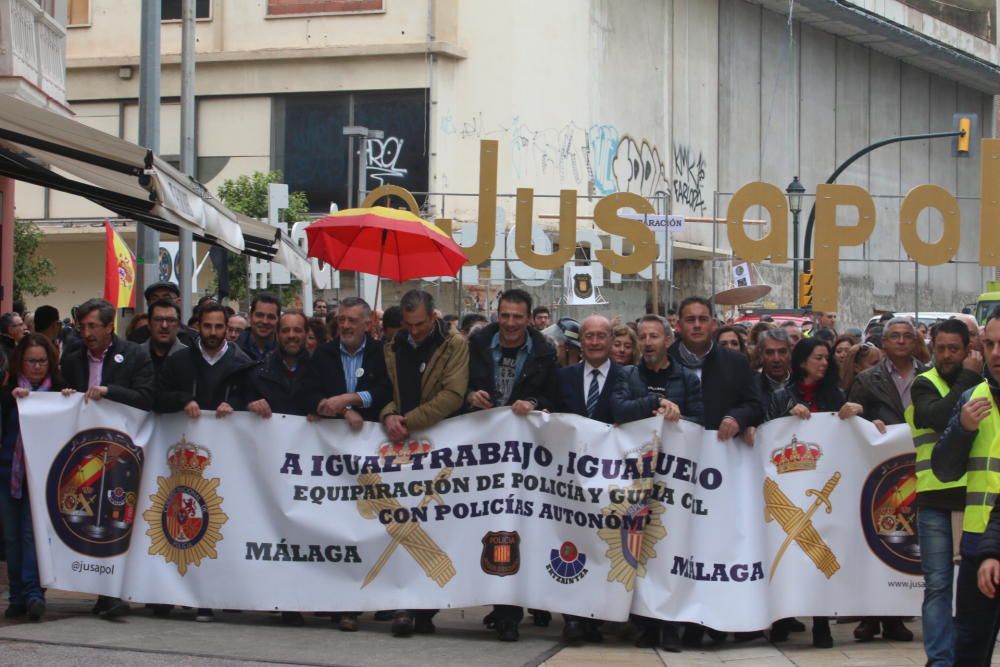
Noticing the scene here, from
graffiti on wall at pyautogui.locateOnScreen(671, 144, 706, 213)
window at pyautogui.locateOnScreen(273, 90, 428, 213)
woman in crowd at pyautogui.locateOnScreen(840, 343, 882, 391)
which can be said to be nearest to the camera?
woman in crowd at pyautogui.locateOnScreen(840, 343, 882, 391)

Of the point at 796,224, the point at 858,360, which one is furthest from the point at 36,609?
the point at 796,224

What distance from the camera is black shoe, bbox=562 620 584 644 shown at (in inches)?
344

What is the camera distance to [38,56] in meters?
17.4

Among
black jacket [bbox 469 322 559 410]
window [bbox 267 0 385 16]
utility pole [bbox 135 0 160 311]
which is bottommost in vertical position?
black jacket [bbox 469 322 559 410]

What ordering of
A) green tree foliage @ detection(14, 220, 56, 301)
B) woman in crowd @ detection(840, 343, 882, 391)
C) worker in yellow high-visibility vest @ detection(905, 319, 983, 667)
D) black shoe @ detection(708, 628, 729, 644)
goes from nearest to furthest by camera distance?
worker in yellow high-visibility vest @ detection(905, 319, 983, 667)
black shoe @ detection(708, 628, 729, 644)
woman in crowd @ detection(840, 343, 882, 391)
green tree foliage @ detection(14, 220, 56, 301)

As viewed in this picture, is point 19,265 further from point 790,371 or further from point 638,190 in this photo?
point 790,371

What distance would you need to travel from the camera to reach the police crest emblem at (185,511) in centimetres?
905

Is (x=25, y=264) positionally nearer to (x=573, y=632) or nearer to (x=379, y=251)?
(x=379, y=251)

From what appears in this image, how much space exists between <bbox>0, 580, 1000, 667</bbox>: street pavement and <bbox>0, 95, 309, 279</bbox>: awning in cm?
292

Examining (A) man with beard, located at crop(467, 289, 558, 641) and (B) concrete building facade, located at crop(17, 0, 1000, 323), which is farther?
(B) concrete building facade, located at crop(17, 0, 1000, 323)

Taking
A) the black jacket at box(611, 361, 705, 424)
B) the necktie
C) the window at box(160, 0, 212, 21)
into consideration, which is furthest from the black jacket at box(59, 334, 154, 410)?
the window at box(160, 0, 212, 21)

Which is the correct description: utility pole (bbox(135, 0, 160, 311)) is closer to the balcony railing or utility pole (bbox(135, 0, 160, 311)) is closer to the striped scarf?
the balcony railing

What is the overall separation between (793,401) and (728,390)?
53 cm

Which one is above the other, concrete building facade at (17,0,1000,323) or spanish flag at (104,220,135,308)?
concrete building facade at (17,0,1000,323)
